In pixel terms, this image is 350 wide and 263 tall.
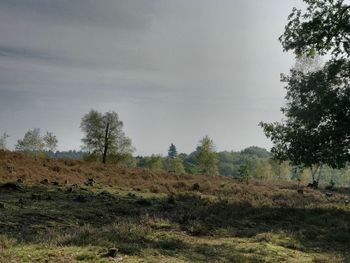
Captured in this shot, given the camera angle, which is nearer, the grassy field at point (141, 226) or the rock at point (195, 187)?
the grassy field at point (141, 226)

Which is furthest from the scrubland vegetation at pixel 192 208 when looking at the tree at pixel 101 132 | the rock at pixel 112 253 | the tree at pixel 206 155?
the tree at pixel 206 155

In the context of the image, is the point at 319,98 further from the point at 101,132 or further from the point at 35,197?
the point at 101,132

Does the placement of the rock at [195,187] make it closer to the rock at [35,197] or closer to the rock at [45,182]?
the rock at [45,182]

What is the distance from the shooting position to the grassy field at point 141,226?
9.89 m

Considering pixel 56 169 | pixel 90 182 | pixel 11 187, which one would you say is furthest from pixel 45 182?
pixel 56 169

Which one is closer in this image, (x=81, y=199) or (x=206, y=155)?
(x=81, y=199)

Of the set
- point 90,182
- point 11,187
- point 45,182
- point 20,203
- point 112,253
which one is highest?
point 90,182

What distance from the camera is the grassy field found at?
32.4 feet

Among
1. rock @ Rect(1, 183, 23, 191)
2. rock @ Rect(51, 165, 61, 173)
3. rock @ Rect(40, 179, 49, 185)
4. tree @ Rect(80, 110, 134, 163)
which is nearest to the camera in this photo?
rock @ Rect(1, 183, 23, 191)

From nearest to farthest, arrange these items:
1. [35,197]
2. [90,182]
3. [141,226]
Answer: [141,226], [35,197], [90,182]

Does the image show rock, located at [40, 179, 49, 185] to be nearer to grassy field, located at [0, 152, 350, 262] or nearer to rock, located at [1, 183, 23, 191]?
grassy field, located at [0, 152, 350, 262]

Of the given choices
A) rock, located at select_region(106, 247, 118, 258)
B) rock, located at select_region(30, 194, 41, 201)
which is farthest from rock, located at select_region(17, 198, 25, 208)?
rock, located at select_region(106, 247, 118, 258)

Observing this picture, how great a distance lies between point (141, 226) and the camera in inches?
523

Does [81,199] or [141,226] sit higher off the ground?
[81,199]
